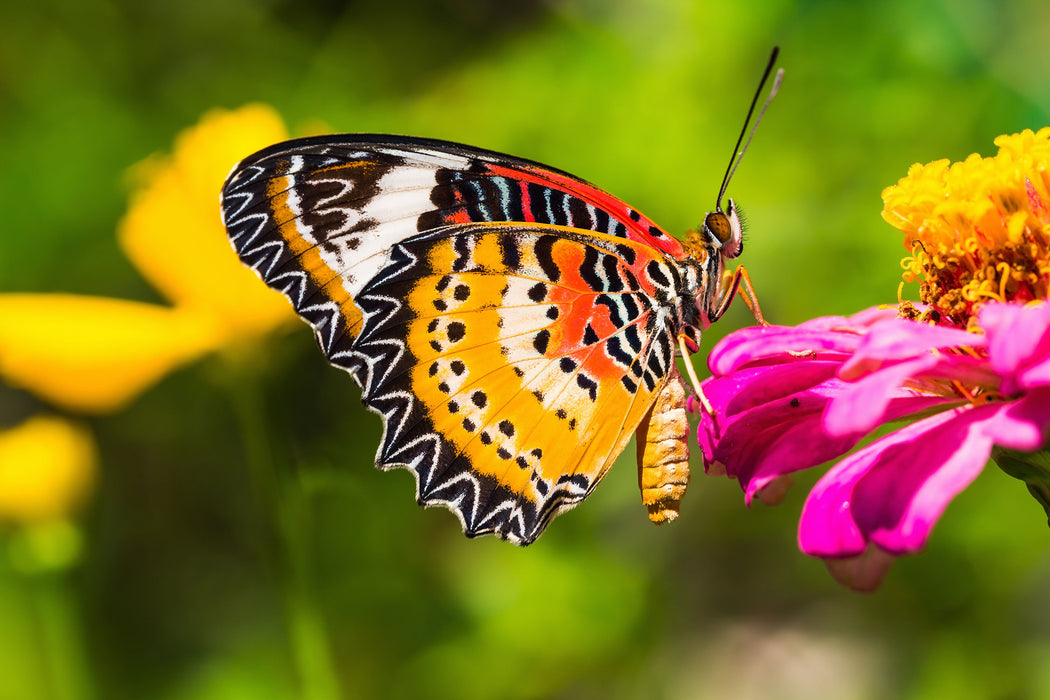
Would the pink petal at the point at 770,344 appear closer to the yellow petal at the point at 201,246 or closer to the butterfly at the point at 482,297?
the butterfly at the point at 482,297

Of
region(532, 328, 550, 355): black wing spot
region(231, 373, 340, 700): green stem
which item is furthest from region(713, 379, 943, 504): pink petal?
region(231, 373, 340, 700): green stem

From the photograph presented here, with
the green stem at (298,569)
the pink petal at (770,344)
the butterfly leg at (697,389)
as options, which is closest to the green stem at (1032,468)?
the pink petal at (770,344)

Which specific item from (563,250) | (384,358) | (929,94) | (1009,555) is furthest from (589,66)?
(1009,555)

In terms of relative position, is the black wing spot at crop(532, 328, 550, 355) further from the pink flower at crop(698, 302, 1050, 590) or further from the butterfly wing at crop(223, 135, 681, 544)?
the pink flower at crop(698, 302, 1050, 590)

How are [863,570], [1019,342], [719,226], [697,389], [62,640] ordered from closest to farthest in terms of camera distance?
[1019,342]
[863,570]
[697,389]
[719,226]
[62,640]

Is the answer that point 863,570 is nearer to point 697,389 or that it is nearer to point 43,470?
point 697,389

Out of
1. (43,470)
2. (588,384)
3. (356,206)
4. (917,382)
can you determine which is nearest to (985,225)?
(917,382)
